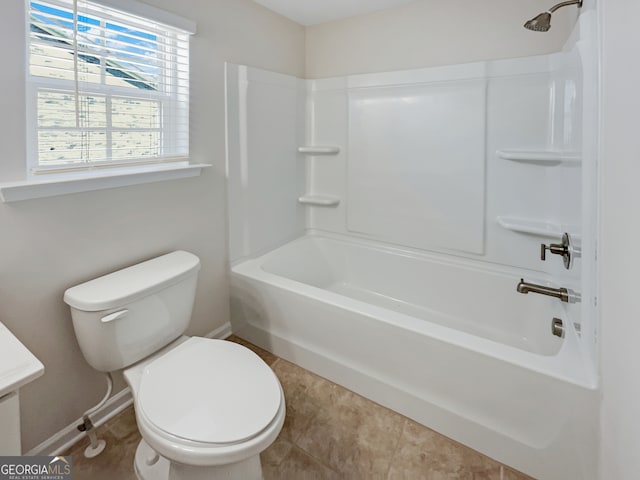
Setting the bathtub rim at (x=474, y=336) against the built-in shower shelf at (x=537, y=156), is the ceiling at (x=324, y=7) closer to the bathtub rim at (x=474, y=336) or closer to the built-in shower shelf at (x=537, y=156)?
the built-in shower shelf at (x=537, y=156)

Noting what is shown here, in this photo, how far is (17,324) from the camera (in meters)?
1.35

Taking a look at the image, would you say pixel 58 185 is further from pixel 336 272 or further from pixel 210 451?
pixel 336 272

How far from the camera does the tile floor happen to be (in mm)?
1457

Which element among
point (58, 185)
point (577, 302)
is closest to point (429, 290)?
point (577, 302)

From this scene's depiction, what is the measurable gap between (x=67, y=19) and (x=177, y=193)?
81cm

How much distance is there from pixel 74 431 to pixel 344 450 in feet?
3.85

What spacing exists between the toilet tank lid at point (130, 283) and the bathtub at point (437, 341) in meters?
0.57

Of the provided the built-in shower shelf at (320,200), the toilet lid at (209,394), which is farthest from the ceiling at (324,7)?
the toilet lid at (209,394)

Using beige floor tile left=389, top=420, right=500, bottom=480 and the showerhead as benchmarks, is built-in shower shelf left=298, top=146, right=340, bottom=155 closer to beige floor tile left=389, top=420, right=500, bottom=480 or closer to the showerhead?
the showerhead

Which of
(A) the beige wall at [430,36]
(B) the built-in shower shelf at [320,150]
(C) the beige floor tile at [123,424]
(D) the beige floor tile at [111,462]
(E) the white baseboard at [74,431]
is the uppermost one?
(A) the beige wall at [430,36]

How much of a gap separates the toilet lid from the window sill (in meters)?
0.75

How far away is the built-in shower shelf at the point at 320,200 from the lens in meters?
2.72

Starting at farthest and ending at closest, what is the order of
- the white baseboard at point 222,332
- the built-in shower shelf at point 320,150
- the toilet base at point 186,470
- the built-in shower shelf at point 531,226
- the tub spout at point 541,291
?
the built-in shower shelf at point 320,150, the white baseboard at point 222,332, the built-in shower shelf at point 531,226, the tub spout at point 541,291, the toilet base at point 186,470

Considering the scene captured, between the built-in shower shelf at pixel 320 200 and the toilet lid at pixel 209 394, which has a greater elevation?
the built-in shower shelf at pixel 320 200
